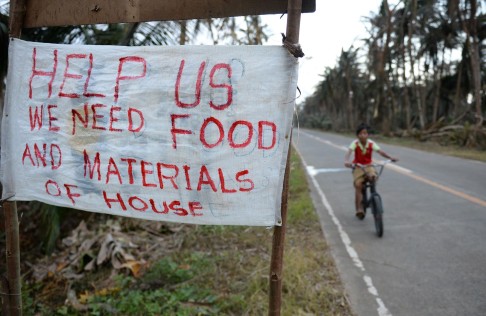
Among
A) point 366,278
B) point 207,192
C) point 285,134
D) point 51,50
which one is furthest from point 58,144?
point 366,278

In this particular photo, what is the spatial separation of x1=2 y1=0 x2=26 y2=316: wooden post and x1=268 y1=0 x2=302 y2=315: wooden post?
67.5 inches

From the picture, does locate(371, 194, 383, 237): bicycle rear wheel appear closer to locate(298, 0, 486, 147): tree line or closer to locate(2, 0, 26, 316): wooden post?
locate(2, 0, 26, 316): wooden post

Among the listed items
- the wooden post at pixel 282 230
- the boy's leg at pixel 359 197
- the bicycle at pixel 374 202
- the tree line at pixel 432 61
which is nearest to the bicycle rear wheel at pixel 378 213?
the bicycle at pixel 374 202

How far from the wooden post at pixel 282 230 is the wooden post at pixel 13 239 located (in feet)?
5.63

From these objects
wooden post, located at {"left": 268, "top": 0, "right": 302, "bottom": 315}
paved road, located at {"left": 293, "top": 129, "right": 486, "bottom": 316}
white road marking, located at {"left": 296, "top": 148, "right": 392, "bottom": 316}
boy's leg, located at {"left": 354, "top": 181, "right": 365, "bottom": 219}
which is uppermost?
wooden post, located at {"left": 268, "top": 0, "right": 302, "bottom": 315}

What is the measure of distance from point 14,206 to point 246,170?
1616 millimetres

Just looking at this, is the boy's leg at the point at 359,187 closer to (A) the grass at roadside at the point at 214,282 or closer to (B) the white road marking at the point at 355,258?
(B) the white road marking at the point at 355,258

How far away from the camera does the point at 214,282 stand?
405cm

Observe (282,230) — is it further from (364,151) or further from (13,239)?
(364,151)

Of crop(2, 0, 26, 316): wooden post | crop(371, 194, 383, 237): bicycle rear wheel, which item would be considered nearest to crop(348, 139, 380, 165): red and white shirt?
crop(371, 194, 383, 237): bicycle rear wheel

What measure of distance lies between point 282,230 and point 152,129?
0.91 m

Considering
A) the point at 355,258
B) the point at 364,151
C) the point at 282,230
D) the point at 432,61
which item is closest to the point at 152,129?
the point at 282,230

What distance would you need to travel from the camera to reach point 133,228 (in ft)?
19.9

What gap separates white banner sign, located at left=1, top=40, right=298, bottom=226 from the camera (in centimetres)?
205
